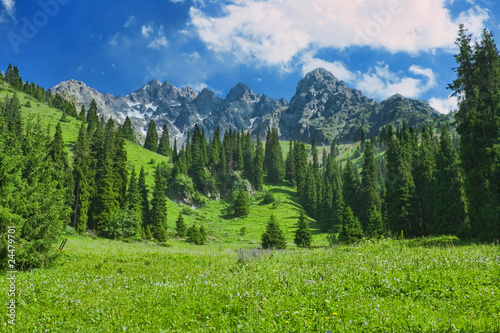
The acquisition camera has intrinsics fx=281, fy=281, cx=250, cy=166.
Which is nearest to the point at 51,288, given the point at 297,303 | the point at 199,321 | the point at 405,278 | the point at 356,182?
the point at 199,321

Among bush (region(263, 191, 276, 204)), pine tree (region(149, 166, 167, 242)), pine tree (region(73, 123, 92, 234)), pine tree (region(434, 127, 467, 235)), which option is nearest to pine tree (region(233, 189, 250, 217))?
bush (region(263, 191, 276, 204))

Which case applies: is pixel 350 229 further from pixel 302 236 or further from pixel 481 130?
pixel 481 130

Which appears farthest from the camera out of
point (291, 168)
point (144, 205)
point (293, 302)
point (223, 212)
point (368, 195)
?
point (291, 168)

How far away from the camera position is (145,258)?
20484 mm

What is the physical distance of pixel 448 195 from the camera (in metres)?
35.5

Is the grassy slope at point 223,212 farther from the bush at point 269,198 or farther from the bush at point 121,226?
the bush at point 121,226

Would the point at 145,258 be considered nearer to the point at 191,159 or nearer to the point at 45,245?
the point at 45,245

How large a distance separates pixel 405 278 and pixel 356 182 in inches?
2497

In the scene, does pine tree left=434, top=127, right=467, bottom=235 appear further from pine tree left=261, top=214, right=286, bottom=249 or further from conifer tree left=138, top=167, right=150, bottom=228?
conifer tree left=138, top=167, right=150, bottom=228

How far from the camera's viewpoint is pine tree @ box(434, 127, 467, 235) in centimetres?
3428

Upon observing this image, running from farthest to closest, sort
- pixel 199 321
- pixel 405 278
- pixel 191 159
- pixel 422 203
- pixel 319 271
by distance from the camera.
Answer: pixel 191 159, pixel 422 203, pixel 319 271, pixel 405 278, pixel 199 321

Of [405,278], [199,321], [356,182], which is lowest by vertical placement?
[199,321]

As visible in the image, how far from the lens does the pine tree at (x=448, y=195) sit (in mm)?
34281

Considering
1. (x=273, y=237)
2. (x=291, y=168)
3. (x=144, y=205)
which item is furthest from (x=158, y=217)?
(x=291, y=168)
